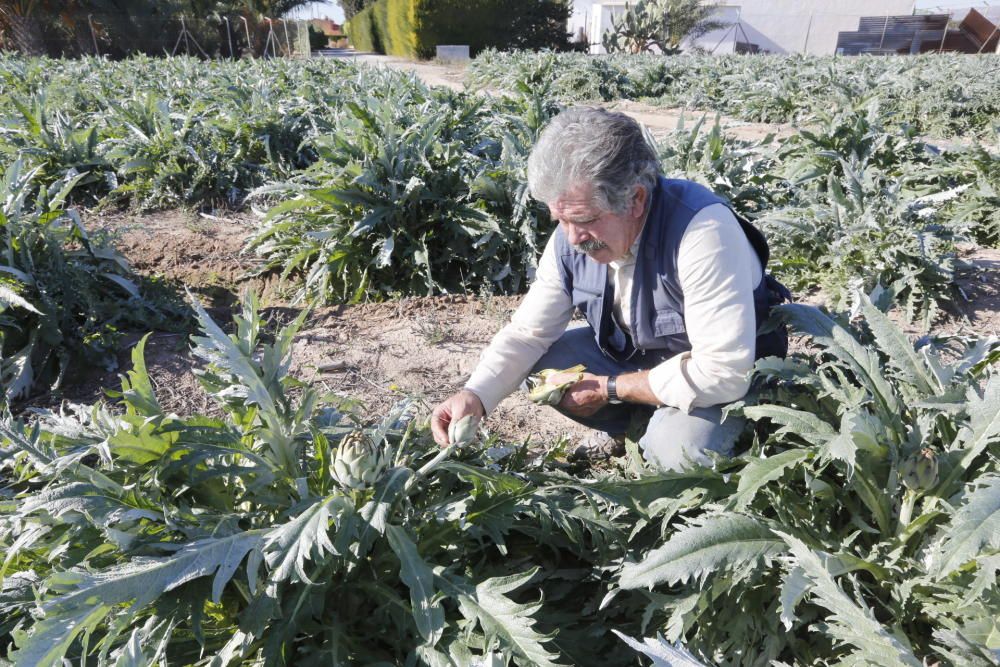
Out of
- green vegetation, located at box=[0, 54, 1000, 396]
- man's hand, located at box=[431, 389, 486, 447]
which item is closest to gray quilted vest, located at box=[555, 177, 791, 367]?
man's hand, located at box=[431, 389, 486, 447]

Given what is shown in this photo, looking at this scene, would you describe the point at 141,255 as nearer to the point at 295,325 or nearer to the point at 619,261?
the point at 295,325

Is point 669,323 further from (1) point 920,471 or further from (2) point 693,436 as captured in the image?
(1) point 920,471

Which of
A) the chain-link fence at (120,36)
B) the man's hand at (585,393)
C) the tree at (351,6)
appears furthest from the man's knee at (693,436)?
the tree at (351,6)

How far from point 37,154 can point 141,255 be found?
73.2 inches

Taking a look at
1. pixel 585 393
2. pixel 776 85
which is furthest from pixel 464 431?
pixel 776 85

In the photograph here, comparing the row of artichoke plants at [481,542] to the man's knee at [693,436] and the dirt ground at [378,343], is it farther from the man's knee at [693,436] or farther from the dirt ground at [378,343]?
the dirt ground at [378,343]

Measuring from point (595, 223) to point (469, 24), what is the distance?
32.9m

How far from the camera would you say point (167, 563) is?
161 centimetres

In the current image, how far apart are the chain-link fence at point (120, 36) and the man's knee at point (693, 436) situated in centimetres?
2855

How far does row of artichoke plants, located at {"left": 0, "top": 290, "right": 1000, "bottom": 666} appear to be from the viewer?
5.31 feet

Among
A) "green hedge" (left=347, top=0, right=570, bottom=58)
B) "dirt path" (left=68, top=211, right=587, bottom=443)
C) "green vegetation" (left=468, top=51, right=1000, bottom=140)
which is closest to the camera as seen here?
"dirt path" (left=68, top=211, right=587, bottom=443)

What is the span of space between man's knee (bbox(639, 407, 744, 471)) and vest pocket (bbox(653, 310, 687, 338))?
0.29m

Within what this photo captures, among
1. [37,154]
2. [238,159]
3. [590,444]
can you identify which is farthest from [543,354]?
[37,154]

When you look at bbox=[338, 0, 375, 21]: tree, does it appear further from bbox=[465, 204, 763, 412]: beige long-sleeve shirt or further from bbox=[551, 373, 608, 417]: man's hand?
bbox=[465, 204, 763, 412]: beige long-sleeve shirt
